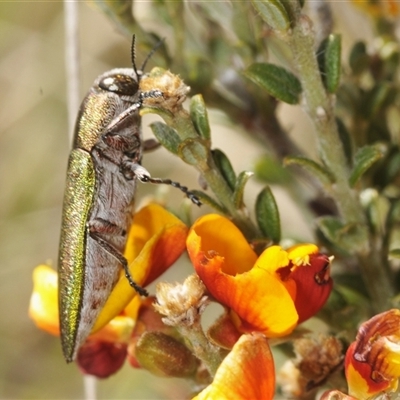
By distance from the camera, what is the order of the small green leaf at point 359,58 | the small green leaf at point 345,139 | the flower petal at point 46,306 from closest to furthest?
the flower petal at point 46,306
the small green leaf at point 345,139
the small green leaf at point 359,58

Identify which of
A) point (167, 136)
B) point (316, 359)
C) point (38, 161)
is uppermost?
point (167, 136)

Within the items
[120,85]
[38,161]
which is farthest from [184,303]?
[38,161]

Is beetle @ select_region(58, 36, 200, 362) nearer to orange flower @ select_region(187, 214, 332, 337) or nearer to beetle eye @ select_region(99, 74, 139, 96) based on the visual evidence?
beetle eye @ select_region(99, 74, 139, 96)

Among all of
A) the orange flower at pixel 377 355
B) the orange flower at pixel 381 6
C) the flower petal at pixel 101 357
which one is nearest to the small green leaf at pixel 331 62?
the orange flower at pixel 377 355

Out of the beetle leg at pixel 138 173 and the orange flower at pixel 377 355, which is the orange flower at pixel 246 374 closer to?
the orange flower at pixel 377 355

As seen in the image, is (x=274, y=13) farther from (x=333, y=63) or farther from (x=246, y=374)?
(x=246, y=374)

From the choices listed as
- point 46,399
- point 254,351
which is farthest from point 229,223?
point 46,399
